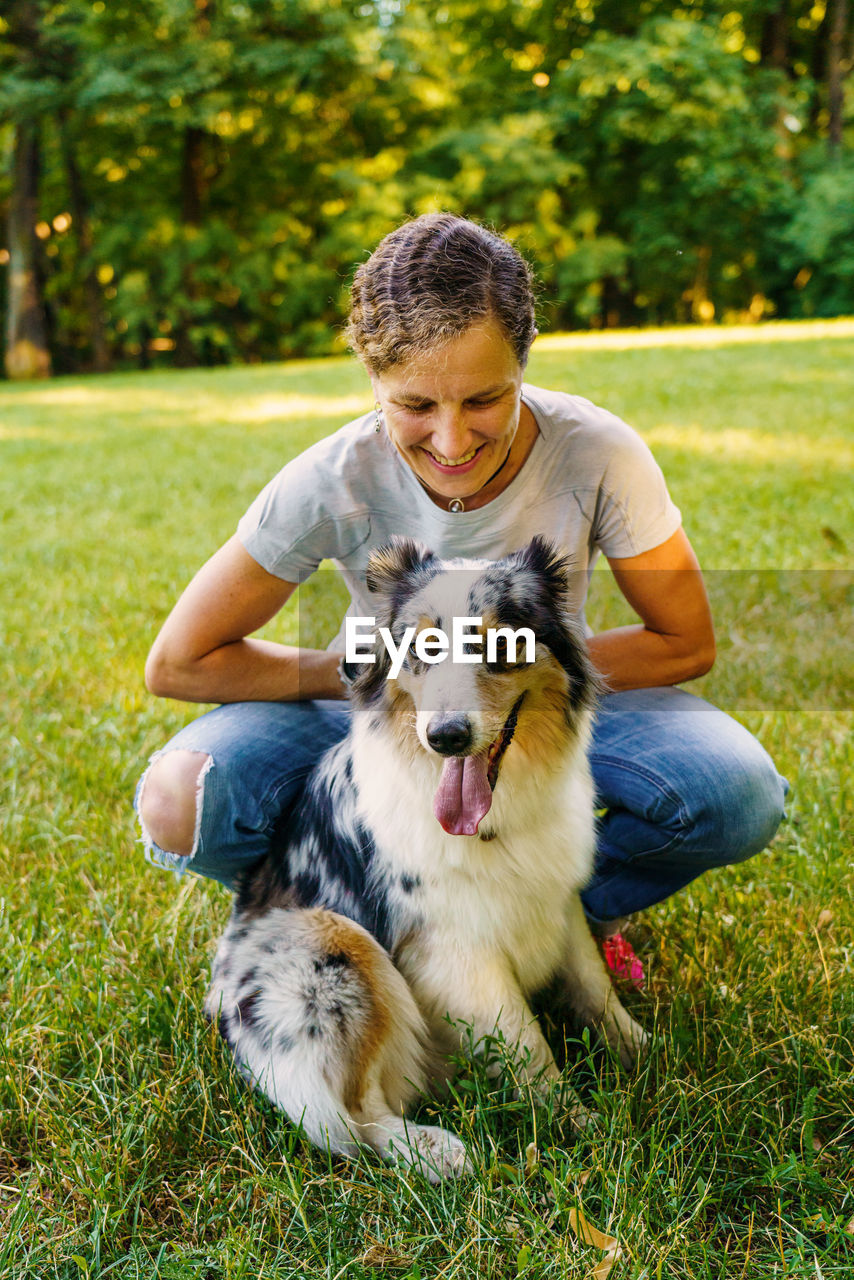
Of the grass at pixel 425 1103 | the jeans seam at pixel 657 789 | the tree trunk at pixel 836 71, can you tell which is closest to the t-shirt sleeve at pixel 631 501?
the jeans seam at pixel 657 789

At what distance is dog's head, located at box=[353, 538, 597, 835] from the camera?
6.10 feet

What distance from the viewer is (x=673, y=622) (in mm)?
2449

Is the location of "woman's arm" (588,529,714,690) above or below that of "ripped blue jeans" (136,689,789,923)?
above

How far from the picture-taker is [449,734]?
1.77 metres

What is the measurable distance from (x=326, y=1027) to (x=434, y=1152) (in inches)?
13.8

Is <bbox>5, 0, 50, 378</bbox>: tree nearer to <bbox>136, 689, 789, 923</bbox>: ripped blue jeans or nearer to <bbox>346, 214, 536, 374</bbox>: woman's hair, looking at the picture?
<bbox>136, 689, 789, 923</bbox>: ripped blue jeans

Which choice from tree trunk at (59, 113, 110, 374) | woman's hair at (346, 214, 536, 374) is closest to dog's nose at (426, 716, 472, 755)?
woman's hair at (346, 214, 536, 374)

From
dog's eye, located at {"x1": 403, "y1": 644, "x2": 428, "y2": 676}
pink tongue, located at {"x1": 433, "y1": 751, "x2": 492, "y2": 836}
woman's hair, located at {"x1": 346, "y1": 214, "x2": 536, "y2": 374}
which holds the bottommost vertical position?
pink tongue, located at {"x1": 433, "y1": 751, "x2": 492, "y2": 836}

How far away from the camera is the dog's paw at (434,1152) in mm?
1894

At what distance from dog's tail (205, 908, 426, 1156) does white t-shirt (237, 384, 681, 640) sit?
819 millimetres

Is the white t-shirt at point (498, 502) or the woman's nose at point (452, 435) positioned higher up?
the woman's nose at point (452, 435)

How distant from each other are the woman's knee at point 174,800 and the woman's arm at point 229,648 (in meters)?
0.22

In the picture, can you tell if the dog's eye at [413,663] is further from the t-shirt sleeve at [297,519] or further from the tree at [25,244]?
the tree at [25,244]

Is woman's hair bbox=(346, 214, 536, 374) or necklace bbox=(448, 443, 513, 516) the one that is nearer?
woman's hair bbox=(346, 214, 536, 374)
